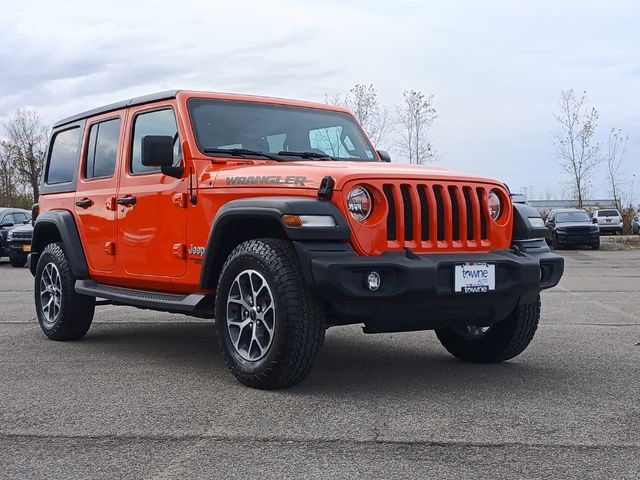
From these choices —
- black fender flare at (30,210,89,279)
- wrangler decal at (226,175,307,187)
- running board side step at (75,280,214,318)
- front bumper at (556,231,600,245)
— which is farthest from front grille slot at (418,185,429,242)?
front bumper at (556,231,600,245)

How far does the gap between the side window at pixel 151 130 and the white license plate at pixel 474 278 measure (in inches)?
88.5

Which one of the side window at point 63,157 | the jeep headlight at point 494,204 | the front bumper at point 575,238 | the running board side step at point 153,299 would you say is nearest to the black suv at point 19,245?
the side window at point 63,157

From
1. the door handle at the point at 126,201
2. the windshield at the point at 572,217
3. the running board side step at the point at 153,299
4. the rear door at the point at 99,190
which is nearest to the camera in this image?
the running board side step at the point at 153,299

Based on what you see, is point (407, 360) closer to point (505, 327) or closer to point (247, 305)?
point (505, 327)

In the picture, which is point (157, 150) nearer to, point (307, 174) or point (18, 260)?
point (307, 174)

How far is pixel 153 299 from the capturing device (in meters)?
6.19

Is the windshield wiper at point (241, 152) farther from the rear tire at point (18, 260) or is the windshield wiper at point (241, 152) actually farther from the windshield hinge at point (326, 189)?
the rear tire at point (18, 260)

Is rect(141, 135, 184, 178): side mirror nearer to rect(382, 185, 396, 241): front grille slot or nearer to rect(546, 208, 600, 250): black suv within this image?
rect(382, 185, 396, 241): front grille slot

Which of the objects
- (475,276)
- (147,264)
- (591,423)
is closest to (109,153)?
(147,264)

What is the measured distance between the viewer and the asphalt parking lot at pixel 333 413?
3689mm

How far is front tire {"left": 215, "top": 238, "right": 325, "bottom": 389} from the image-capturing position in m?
4.91

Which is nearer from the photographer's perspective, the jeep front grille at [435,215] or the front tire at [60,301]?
the jeep front grille at [435,215]

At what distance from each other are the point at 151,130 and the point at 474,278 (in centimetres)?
291

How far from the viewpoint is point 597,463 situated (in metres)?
3.67
